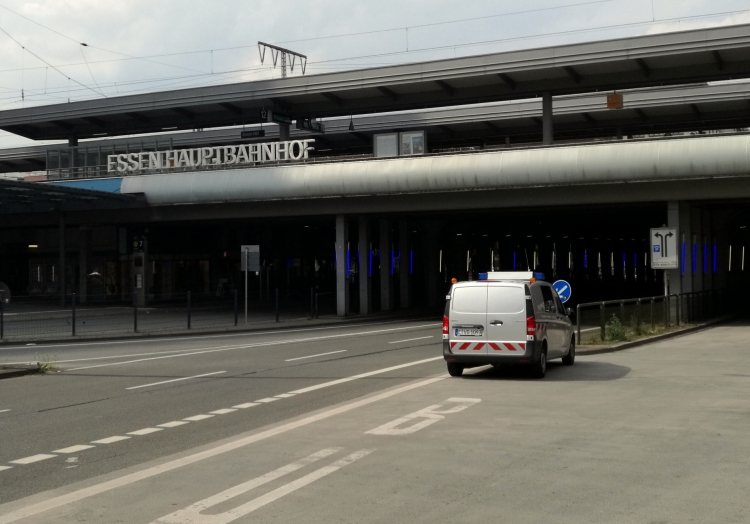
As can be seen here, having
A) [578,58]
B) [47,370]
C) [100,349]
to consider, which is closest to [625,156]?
[578,58]

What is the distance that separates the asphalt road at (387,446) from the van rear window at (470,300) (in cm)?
133

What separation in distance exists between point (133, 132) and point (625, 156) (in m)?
33.0

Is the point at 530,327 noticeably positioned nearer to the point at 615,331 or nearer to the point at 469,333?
the point at 469,333

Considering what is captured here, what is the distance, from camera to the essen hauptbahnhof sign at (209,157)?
44.1 m

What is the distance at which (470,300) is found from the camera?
1714 centimetres

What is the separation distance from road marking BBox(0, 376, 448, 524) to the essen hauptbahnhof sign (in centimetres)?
3135

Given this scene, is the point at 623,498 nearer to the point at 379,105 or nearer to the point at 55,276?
the point at 379,105

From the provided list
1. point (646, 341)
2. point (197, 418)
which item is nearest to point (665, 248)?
point (646, 341)

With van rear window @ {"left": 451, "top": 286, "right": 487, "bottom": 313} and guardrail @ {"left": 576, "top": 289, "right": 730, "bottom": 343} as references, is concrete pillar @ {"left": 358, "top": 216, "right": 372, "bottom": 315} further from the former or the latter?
van rear window @ {"left": 451, "top": 286, "right": 487, "bottom": 313}

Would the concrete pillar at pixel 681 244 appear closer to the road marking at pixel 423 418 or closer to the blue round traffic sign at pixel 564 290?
the blue round traffic sign at pixel 564 290

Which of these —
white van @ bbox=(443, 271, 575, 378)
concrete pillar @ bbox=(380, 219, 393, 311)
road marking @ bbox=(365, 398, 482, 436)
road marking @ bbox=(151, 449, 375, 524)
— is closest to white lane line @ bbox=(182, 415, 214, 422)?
road marking @ bbox=(365, 398, 482, 436)

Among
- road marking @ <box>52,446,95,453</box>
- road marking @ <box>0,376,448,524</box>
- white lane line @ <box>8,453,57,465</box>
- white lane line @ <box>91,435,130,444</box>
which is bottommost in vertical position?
white lane line @ <box>91,435,130,444</box>

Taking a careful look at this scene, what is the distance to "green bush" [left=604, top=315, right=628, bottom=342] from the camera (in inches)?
977

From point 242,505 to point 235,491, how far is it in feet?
1.76
